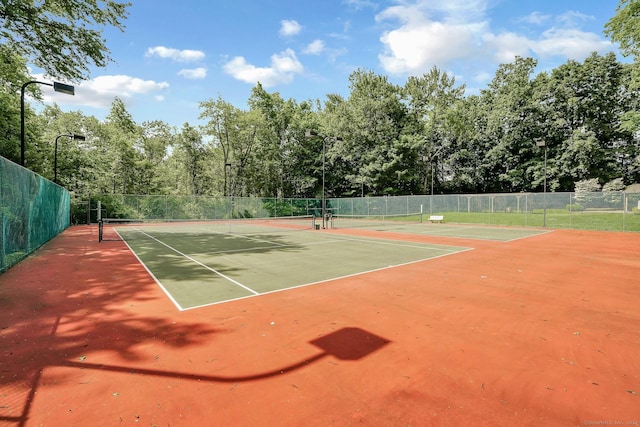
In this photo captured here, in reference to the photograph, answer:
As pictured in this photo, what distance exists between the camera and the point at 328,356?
396 centimetres

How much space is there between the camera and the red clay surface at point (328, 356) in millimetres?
2910

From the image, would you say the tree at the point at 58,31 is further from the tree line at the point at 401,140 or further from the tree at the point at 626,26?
the tree at the point at 626,26

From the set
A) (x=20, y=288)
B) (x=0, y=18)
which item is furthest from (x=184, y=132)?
(x=20, y=288)

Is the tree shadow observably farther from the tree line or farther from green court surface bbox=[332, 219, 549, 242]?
the tree line

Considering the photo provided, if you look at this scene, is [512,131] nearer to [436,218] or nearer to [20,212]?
[436,218]

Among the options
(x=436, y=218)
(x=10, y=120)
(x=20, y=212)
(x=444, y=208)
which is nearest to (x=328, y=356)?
(x=20, y=212)

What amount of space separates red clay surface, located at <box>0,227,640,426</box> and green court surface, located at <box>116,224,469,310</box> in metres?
0.73

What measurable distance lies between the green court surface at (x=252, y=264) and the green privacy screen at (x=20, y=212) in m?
3.41

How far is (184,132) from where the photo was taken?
48.7 m

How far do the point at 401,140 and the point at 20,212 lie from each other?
42479mm

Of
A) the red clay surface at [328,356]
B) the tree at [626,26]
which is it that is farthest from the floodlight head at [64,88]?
the tree at [626,26]

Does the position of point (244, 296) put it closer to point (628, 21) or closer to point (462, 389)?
point (462, 389)

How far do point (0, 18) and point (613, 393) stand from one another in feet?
73.8

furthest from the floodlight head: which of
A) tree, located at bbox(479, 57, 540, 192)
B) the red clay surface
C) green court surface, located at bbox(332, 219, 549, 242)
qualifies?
tree, located at bbox(479, 57, 540, 192)
